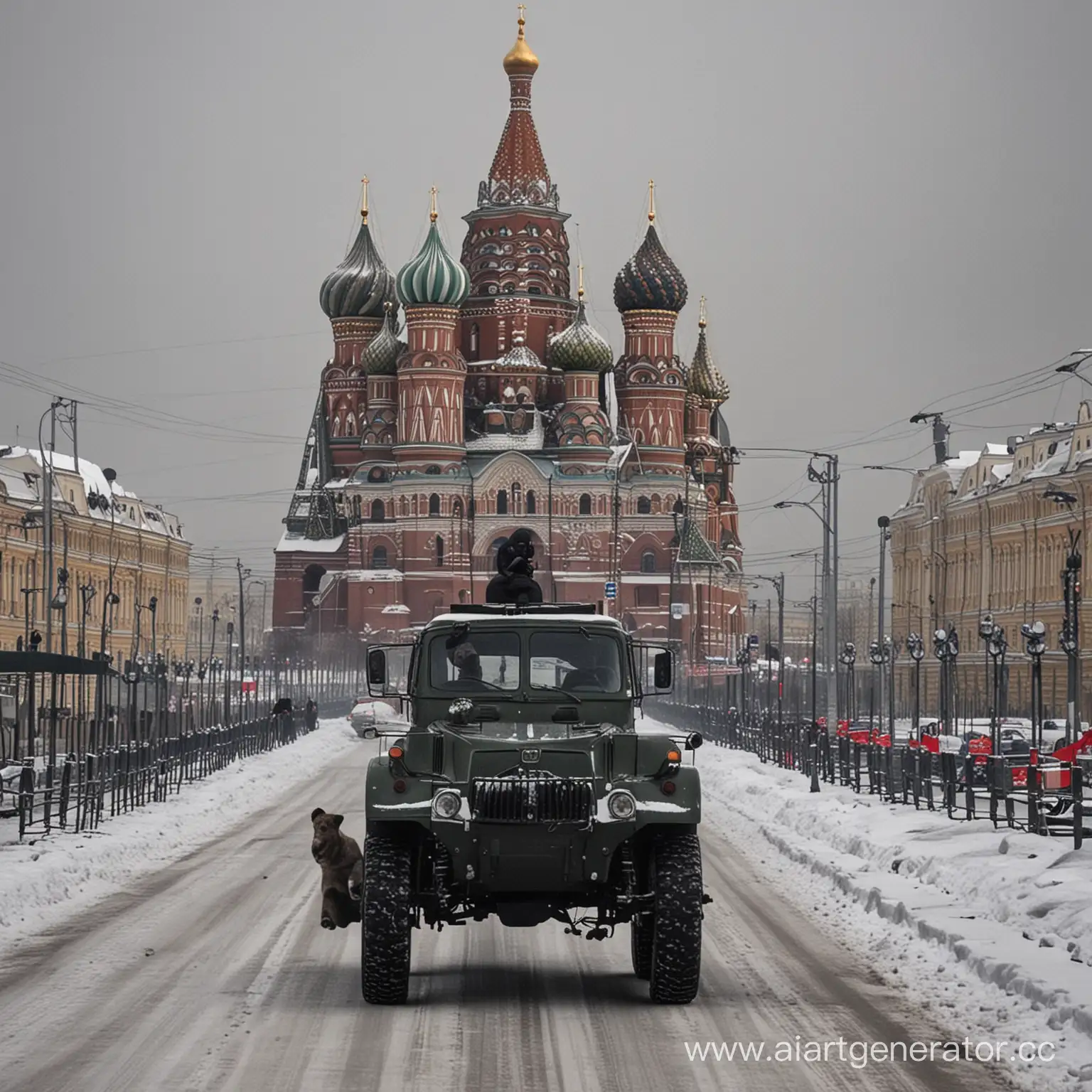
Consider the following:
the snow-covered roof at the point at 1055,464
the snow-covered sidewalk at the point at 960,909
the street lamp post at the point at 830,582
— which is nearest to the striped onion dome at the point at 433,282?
the snow-covered roof at the point at 1055,464

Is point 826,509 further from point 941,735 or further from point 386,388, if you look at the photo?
point 386,388

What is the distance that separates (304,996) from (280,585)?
136 metres

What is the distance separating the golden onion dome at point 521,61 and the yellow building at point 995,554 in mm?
52054

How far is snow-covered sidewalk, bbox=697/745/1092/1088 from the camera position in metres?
12.3

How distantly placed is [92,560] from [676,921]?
9082 centimetres

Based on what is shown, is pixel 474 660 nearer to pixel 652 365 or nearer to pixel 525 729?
pixel 525 729

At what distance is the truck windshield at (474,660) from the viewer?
49.3ft

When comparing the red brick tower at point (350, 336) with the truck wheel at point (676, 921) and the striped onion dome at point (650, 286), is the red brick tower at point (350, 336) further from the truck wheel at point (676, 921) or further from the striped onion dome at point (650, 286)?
the truck wheel at point (676, 921)

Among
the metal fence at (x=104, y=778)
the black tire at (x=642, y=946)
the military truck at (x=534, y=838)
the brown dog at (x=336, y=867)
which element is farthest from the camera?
the metal fence at (x=104, y=778)

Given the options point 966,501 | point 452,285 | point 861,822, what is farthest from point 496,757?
point 452,285

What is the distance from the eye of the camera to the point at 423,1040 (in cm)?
1182

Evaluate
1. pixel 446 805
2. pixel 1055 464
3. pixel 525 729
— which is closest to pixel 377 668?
pixel 525 729

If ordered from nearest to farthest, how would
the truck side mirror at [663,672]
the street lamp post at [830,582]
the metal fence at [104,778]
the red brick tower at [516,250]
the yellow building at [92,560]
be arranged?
the truck side mirror at [663,672], the metal fence at [104,778], the street lamp post at [830,582], the yellow building at [92,560], the red brick tower at [516,250]

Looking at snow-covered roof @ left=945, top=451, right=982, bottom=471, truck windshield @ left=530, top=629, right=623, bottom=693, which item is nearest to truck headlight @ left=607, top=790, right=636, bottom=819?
truck windshield @ left=530, top=629, right=623, bottom=693
